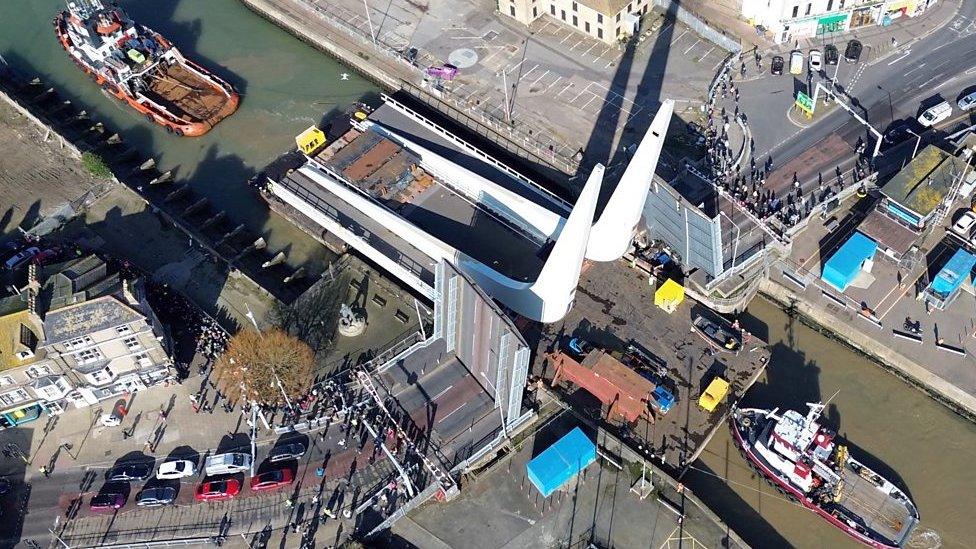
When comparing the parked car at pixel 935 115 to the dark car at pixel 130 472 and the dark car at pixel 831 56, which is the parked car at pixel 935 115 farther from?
the dark car at pixel 130 472

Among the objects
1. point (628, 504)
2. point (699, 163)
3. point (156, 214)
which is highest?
point (699, 163)

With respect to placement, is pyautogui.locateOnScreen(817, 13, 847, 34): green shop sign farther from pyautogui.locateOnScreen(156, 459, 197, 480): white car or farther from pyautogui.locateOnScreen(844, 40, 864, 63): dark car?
pyautogui.locateOnScreen(156, 459, 197, 480): white car

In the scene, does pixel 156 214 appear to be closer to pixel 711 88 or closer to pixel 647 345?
pixel 647 345

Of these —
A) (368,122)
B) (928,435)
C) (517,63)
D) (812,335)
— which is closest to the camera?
(928,435)

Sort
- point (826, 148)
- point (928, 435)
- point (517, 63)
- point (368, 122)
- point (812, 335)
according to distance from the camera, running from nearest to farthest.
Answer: point (928, 435) → point (812, 335) → point (826, 148) → point (368, 122) → point (517, 63)

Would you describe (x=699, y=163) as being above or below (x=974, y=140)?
below

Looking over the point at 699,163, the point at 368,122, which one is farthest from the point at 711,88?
the point at 368,122
